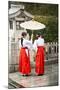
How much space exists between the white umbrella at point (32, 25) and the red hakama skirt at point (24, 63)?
0.20 m

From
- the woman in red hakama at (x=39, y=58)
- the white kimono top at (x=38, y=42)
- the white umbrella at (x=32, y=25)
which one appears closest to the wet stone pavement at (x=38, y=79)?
the woman in red hakama at (x=39, y=58)

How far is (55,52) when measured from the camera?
1773 mm

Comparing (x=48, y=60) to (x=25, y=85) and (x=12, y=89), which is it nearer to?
(x=25, y=85)

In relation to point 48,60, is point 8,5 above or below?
above

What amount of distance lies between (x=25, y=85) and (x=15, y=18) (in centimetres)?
59

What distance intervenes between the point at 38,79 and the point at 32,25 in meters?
0.49

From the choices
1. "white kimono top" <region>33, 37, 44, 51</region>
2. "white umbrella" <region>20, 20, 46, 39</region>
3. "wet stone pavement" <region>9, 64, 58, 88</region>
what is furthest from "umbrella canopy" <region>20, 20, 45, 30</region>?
"wet stone pavement" <region>9, 64, 58, 88</region>

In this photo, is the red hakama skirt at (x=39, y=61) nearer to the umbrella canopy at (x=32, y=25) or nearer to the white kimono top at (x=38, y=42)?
the white kimono top at (x=38, y=42)

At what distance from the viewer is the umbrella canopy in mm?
1684

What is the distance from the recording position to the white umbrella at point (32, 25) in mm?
1683

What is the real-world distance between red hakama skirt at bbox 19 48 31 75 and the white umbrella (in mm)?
204

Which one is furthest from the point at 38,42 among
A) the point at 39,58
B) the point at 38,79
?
the point at 38,79

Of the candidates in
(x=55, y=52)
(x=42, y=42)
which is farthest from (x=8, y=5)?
(x=55, y=52)

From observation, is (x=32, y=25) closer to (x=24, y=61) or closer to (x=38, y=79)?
(x=24, y=61)
